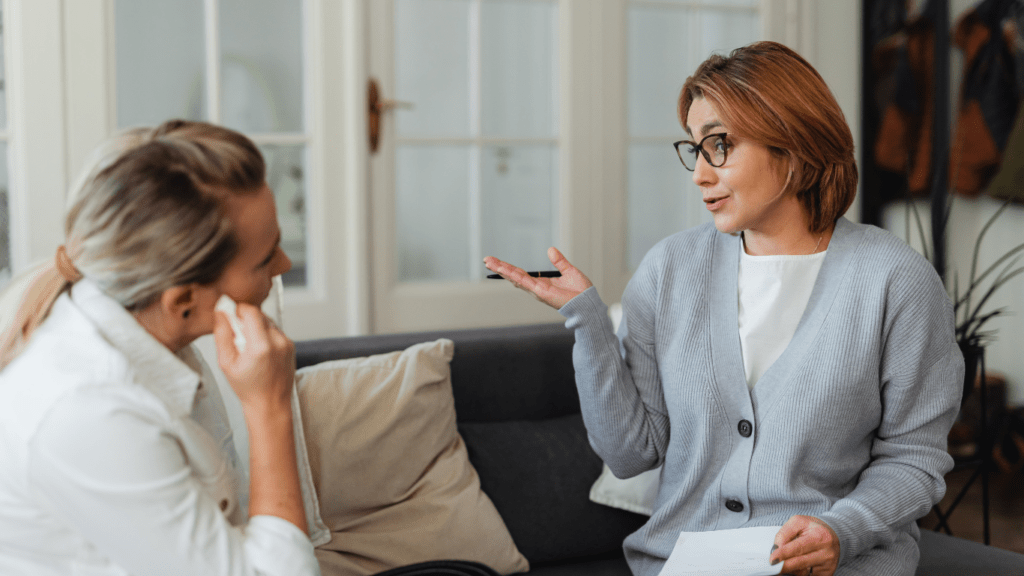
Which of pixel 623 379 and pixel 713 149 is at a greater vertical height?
pixel 713 149

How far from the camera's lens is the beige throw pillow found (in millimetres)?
1444

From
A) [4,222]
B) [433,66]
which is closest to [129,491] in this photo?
[4,222]

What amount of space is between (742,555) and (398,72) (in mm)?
1811

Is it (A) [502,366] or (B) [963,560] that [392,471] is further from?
(B) [963,560]

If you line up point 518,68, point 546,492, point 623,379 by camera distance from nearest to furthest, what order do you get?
1. point 623,379
2. point 546,492
3. point 518,68

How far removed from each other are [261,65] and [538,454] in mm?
1355

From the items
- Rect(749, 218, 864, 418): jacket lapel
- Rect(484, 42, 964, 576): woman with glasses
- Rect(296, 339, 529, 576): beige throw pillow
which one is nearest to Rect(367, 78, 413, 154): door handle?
Rect(296, 339, 529, 576): beige throw pillow

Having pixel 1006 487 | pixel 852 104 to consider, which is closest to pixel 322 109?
pixel 852 104

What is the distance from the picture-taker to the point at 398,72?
8.40ft

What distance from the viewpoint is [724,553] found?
3.93ft

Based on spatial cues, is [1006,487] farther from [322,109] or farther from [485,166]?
[322,109]

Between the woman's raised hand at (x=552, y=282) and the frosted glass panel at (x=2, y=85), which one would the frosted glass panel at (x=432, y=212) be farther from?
the woman's raised hand at (x=552, y=282)

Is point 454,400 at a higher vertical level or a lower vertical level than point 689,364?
lower

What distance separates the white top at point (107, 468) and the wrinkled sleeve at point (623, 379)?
1.97 feet
